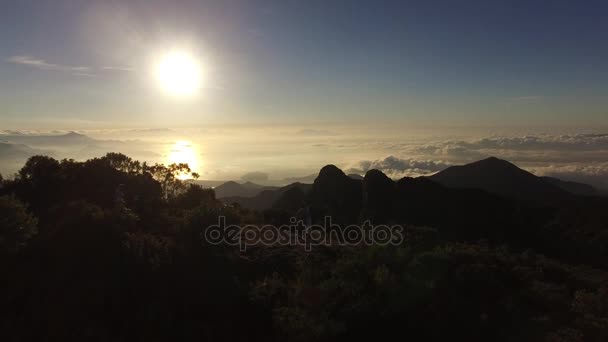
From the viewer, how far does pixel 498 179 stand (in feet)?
495

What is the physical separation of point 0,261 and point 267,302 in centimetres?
1464

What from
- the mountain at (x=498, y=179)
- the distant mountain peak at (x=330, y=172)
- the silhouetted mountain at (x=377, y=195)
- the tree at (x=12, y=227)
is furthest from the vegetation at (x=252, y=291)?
the mountain at (x=498, y=179)

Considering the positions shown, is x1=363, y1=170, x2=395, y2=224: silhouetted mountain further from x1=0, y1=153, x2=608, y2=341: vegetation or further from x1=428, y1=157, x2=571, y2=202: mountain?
x1=0, y1=153, x2=608, y2=341: vegetation

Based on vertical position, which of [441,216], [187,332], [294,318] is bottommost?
[441,216]

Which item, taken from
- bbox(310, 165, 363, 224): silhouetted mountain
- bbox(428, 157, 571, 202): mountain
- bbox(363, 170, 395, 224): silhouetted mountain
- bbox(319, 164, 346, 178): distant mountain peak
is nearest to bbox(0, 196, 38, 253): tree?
bbox(363, 170, 395, 224): silhouetted mountain

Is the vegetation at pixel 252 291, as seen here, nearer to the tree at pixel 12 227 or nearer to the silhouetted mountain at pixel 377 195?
the tree at pixel 12 227

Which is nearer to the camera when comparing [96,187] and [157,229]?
[157,229]

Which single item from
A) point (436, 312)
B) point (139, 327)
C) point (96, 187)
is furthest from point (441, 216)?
point (139, 327)

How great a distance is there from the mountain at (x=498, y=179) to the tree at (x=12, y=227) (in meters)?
134

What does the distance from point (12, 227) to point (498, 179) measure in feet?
518

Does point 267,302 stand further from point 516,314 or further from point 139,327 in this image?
point 516,314

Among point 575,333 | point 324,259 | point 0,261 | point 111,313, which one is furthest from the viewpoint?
point 324,259

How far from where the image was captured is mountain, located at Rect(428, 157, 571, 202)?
141750mm

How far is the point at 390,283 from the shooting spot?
17.8 metres
